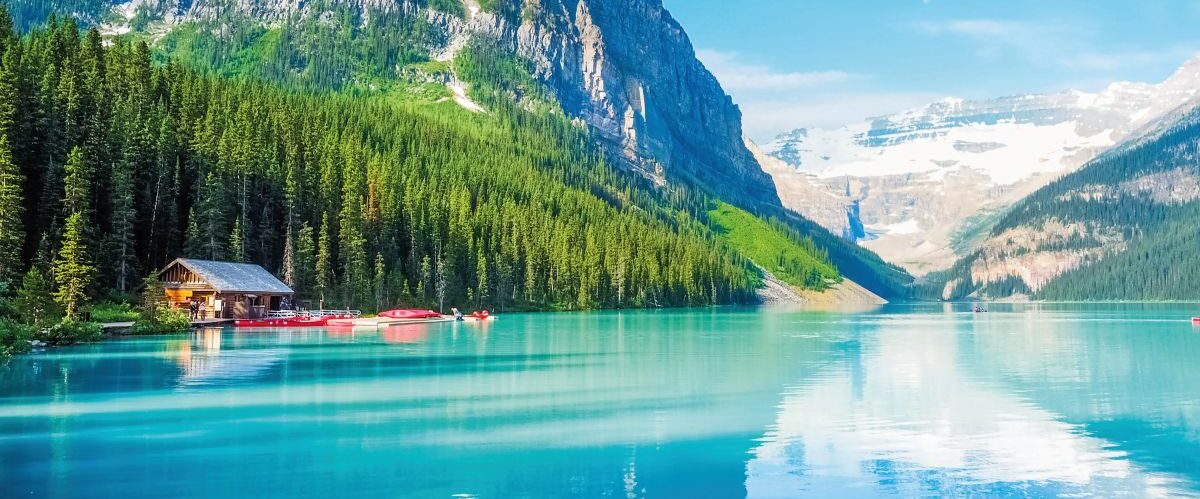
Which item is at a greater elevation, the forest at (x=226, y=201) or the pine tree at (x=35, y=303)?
the forest at (x=226, y=201)

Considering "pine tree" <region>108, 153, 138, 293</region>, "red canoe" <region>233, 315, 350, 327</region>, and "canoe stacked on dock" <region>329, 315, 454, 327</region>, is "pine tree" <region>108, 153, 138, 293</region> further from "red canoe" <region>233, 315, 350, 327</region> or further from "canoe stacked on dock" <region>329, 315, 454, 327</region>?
"canoe stacked on dock" <region>329, 315, 454, 327</region>

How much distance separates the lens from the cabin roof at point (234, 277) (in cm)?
9506

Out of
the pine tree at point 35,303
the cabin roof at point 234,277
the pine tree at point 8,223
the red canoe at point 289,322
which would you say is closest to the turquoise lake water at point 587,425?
the pine tree at point 35,303

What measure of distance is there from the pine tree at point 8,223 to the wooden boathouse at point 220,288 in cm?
2093

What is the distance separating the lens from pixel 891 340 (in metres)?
88.9

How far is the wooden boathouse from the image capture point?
3743 inches

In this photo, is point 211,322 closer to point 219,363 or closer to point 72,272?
point 72,272

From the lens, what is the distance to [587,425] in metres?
34.8

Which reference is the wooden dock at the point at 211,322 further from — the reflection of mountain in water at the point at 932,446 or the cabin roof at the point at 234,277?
the reflection of mountain in water at the point at 932,446

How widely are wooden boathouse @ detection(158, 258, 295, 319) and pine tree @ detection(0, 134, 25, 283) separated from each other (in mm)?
20928

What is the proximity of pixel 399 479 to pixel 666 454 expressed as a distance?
8.00 metres

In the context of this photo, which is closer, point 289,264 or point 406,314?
point 289,264

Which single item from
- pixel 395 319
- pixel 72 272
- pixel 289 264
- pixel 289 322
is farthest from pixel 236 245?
pixel 72 272

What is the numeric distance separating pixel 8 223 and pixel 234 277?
29.2 metres
